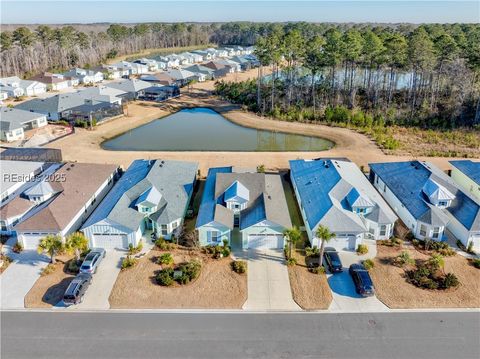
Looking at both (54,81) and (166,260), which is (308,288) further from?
(54,81)

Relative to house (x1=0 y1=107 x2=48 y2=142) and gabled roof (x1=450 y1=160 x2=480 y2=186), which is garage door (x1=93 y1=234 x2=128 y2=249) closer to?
gabled roof (x1=450 y1=160 x2=480 y2=186)

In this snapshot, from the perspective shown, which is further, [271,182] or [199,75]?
[199,75]

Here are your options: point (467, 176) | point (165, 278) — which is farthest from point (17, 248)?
point (467, 176)

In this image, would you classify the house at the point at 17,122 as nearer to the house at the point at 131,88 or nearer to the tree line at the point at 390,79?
the house at the point at 131,88
